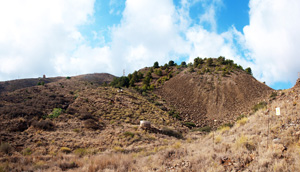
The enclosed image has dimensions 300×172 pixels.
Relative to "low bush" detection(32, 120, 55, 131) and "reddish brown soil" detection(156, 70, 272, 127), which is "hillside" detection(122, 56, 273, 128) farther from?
"low bush" detection(32, 120, 55, 131)

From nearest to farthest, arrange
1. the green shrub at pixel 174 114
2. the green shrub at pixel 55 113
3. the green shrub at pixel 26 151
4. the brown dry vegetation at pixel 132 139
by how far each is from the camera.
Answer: the brown dry vegetation at pixel 132 139 → the green shrub at pixel 26 151 → the green shrub at pixel 55 113 → the green shrub at pixel 174 114

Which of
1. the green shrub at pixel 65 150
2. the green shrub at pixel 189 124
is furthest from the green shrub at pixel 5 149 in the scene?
the green shrub at pixel 189 124

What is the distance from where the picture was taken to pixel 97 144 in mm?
13391

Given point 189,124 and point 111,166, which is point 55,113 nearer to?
point 111,166

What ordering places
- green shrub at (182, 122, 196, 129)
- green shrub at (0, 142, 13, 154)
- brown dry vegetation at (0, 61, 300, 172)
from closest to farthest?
brown dry vegetation at (0, 61, 300, 172), green shrub at (0, 142, 13, 154), green shrub at (182, 122, 196, 129)

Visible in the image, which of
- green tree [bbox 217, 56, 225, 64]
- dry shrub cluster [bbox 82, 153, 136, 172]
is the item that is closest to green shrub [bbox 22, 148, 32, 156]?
dry shrub cluster [bbox 82, 153, 136, 172]

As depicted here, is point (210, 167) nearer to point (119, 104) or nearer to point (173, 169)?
point (173, 169)

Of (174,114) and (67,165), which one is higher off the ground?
(174,114)

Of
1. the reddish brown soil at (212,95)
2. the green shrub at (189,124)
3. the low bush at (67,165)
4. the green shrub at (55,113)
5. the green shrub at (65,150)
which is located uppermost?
the reddish brown soil at (212,95)

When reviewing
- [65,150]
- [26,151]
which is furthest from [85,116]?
[26,151]

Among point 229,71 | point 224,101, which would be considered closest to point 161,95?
point 224,101

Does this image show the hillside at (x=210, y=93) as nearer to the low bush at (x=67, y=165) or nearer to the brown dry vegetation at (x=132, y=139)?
the brown dry vegetation at (x=132, y=139)

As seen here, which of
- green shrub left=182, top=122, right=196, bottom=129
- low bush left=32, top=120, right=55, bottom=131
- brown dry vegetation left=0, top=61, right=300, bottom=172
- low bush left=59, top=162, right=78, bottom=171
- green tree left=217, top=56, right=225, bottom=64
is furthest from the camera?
green tree left=217, top=56, right=225, bottom=64

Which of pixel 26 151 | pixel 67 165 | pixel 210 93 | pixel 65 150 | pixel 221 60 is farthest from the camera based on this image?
pixel 221 60
